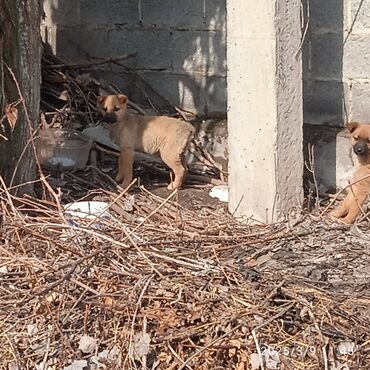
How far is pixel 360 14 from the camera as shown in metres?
6.05

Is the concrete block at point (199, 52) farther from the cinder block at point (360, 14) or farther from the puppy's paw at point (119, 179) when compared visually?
the cinder block at point (360, 14)

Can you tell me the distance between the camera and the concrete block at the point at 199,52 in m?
7.14

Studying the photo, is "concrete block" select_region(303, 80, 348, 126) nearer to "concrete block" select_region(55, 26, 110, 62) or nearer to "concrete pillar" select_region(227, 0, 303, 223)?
"concrete pillar" select_region(227, 0, 303, 223)

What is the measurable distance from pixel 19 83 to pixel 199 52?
1899mm

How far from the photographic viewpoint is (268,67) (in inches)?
227

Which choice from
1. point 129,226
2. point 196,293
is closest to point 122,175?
point 129,226

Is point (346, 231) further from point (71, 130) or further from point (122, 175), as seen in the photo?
point (71, 130)

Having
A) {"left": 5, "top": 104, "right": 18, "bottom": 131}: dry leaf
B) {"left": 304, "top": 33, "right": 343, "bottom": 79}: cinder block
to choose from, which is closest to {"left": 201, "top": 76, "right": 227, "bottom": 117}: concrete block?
{"left": 304, "top": 33, "right": 343, "bottom": 79}: cinder block

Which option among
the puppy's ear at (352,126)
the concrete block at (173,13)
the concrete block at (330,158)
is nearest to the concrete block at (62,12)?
the concrete block at (173,13)

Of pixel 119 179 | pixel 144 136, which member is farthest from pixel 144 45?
pixel 119 179

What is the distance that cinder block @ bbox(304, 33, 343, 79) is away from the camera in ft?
20.3

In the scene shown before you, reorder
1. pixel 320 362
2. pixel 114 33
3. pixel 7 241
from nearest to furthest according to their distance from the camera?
pixel 320 362, pixel 7 241, pixel 114 33

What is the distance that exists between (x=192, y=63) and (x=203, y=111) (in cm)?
34

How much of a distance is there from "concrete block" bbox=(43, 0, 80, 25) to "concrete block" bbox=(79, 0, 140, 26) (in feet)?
0.21
